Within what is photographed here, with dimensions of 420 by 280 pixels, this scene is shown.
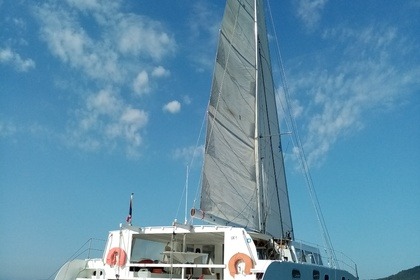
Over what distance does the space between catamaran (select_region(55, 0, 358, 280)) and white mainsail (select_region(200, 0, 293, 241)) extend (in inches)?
1.7

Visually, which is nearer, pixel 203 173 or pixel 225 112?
pixel 203 173

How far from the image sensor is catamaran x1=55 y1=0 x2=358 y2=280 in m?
14.7

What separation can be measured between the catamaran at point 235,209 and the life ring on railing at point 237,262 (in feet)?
0.10

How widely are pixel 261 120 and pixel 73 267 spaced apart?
11223mm

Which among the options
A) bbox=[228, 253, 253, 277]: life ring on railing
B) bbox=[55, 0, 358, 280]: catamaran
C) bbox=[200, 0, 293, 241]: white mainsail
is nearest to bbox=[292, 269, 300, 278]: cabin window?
bbox=[55, 0, 358, 280]: catamaran

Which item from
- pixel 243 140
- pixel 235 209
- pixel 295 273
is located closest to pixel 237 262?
pixel 295 273

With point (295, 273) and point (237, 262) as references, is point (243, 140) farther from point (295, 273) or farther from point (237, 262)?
point (237, 262)

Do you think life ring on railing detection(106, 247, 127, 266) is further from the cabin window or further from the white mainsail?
the cabin window

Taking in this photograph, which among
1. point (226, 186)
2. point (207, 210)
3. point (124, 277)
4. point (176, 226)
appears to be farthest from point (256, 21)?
point (124, 277)

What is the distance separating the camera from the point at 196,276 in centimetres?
1600

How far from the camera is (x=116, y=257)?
51.5 feet

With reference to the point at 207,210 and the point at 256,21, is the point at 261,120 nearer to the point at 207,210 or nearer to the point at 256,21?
the point at 256,21

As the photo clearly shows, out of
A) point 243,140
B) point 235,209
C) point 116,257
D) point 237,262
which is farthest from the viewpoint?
point 243,140

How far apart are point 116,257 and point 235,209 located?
5.30 meters
